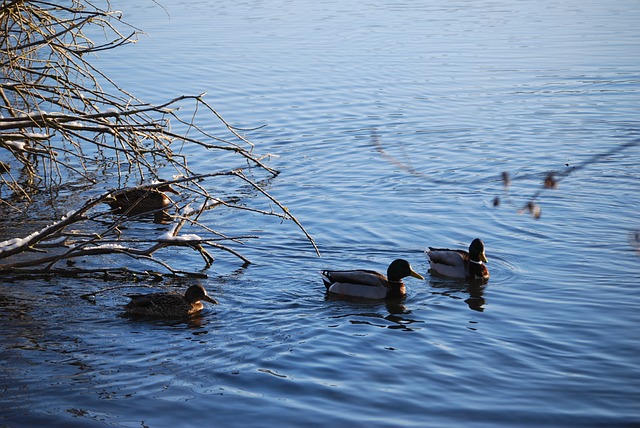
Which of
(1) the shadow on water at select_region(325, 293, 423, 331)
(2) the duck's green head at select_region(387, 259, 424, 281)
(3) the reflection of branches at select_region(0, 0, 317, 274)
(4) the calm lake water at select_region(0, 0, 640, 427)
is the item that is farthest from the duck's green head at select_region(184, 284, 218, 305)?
(2) the duck's green head at select_region(387, 259, 424, 281)

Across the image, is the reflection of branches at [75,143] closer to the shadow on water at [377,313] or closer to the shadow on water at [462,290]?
the shadow on water at [377,313]

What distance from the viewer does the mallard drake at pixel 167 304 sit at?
9.09 metres

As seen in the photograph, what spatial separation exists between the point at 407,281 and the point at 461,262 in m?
0.72

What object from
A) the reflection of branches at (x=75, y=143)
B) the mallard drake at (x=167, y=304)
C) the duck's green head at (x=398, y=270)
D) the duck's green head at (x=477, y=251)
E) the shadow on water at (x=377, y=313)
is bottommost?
the shadow on water at (x=377, y=313)

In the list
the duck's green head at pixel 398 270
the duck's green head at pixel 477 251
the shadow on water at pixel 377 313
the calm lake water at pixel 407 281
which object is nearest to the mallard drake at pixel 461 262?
the duck's green head at pixel 477 251

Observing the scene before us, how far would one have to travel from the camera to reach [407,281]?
1078 centimetres

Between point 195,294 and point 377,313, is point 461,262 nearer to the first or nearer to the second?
point 377,313

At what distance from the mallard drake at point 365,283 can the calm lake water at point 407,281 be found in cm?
15

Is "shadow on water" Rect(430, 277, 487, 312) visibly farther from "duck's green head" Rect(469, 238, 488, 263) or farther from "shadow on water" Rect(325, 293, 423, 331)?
"shadow on water" Rect(325, 293, 423, 331)

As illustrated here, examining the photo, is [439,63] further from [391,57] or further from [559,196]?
[559,196]

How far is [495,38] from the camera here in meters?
24.7

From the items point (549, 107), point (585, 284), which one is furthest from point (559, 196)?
point (549, 107)

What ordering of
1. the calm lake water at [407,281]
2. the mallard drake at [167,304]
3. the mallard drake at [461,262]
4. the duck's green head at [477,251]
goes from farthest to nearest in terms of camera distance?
1. the duck's green head at [477,251]
2. the mallard drake at [461,262]
3. the mallard drake at [167,304]
4. the calm lake water at [407,281]

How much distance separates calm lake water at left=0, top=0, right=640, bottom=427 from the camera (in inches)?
299
